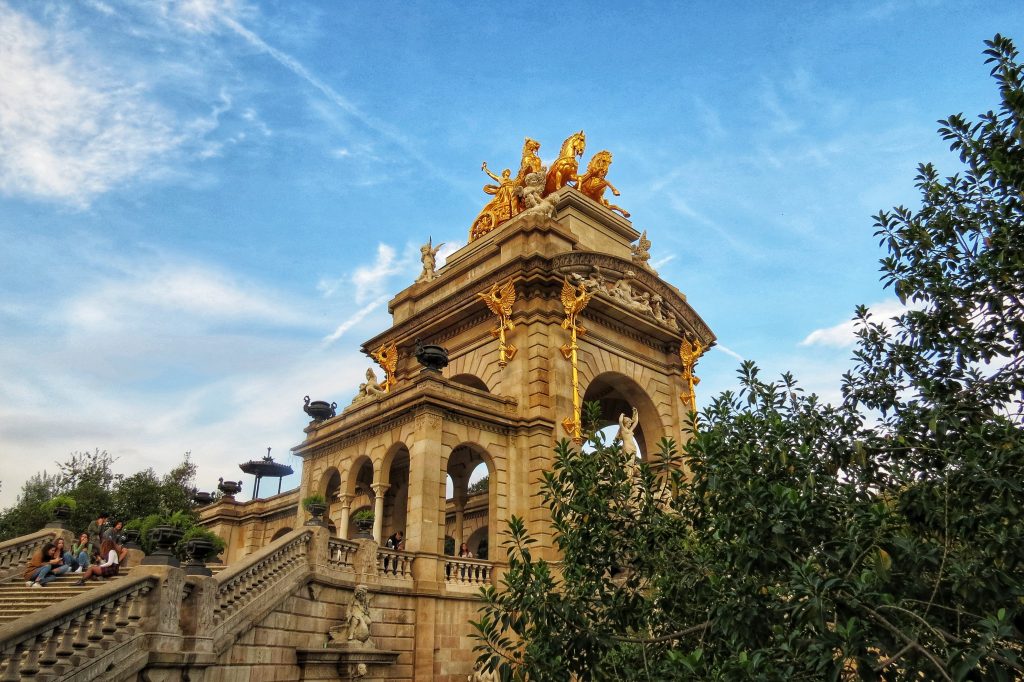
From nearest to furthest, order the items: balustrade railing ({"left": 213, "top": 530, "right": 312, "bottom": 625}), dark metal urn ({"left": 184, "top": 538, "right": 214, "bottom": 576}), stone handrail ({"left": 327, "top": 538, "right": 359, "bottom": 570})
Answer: dark metal urn ({"left": 184, "top": 538, "right": 214, "bottom": 576}), balustrade railing ({"left": 213, "top": 530, "right": 312, "bottom": 625}), stone handrail ({"left": 327, "top": 538, "right": 359, "bottom": 570})

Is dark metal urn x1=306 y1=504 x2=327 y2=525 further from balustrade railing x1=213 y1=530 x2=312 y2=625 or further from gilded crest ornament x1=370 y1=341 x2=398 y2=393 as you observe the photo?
gilded crest ornament x1=370 y1=341 x2=398 y2=393

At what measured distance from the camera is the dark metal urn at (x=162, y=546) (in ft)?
39.2

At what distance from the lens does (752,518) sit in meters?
7.68

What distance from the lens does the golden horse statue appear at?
3225 centimetres

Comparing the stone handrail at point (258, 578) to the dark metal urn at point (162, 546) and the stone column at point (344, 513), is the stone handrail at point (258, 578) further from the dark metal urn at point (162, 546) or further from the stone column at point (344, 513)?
the stone column at point (344, 513)

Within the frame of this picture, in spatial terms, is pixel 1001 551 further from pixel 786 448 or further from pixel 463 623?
pixel 463 623

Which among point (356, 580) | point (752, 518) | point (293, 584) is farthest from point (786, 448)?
point (356, 580)

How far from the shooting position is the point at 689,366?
29156 millimetres

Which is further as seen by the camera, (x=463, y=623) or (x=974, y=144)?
(x=463, y=623)

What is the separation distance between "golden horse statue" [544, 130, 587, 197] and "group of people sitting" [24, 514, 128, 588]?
72.6 feet

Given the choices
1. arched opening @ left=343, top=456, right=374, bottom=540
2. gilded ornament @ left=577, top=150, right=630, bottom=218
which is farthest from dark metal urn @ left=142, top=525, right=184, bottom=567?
gilded ornament @ left=577, top=150, right=630, bottom=218

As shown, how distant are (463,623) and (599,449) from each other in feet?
36.9

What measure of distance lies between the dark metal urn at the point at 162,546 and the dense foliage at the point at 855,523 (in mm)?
6045

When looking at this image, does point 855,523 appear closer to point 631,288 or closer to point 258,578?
point 258,578
